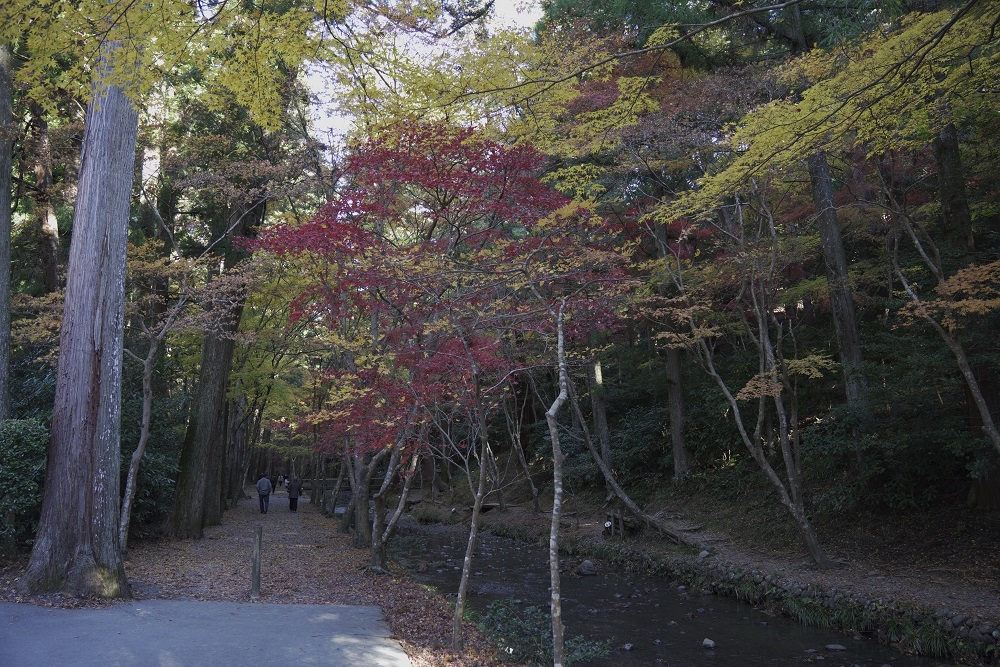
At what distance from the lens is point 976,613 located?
7320 millimetres

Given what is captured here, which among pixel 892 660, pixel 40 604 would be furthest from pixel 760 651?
pixel 40 604

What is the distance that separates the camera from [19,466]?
8.41 meters

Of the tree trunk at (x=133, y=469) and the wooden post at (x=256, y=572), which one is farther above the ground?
the tree trunk at (x=133, y=469)

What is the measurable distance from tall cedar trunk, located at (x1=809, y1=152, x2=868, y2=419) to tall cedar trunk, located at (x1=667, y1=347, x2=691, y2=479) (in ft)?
15.4

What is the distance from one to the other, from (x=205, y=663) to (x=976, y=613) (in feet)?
26.7

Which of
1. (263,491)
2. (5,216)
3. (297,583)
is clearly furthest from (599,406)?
(5,216)

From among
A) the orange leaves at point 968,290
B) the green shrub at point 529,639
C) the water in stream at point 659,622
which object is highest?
the orange leaves at point 968,290

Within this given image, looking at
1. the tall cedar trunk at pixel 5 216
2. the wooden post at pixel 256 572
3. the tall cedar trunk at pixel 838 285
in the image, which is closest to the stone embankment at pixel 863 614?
the tall cedar trunk at pixel 838 285

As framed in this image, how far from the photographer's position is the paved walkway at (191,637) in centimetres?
509

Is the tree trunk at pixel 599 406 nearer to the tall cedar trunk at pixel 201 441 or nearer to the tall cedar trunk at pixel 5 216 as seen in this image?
the tall cedar trunk at pixel 201 441

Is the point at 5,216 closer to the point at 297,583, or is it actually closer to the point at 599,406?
the point at 297,583

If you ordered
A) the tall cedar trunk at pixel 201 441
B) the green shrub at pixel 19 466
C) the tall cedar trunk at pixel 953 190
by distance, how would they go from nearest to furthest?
the green shrub at pixel 19 466
the tall cedar trunk at pixel 953 190
the tall cedar trunk at pixel 201 441

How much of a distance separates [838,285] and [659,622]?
6.80 meters

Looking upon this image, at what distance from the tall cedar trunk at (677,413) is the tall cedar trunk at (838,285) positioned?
4700 mm
